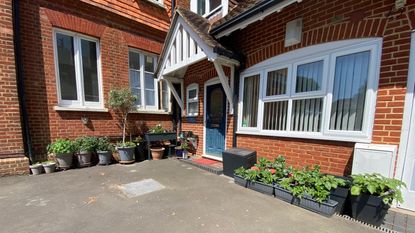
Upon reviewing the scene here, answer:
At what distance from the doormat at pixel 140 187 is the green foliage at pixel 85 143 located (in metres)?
2.07

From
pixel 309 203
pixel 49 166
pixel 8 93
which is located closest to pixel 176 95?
pixel 49 166

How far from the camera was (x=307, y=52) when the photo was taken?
324cm

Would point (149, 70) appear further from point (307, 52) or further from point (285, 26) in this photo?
point (307, 52)

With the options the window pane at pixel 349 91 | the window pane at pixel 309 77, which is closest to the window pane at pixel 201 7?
the window pane at pixel 309 77

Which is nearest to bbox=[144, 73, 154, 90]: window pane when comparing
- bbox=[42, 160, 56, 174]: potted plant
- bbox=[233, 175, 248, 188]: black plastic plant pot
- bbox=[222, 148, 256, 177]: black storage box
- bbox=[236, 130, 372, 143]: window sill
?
bbox=[42, 160, 56, 174]: potted plant

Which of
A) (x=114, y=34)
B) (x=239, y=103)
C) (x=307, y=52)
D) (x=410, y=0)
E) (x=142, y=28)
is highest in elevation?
(x=142, y=28)

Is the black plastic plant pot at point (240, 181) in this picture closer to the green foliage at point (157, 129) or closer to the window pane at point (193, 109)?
the window pane at point (193, 109)

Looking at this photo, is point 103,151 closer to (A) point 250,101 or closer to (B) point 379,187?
(A) point 250,101

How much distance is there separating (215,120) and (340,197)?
3.37 metres

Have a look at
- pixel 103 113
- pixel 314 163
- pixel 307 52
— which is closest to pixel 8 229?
pixel 103 113

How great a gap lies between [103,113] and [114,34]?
8.25 ft

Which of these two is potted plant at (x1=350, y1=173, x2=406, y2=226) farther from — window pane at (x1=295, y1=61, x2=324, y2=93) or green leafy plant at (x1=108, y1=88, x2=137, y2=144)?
green leafy plant at (x1=108, y1=88, x2=137, y2=144)

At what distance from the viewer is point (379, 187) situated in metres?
2.22

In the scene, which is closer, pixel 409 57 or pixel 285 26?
pixel 409 57
